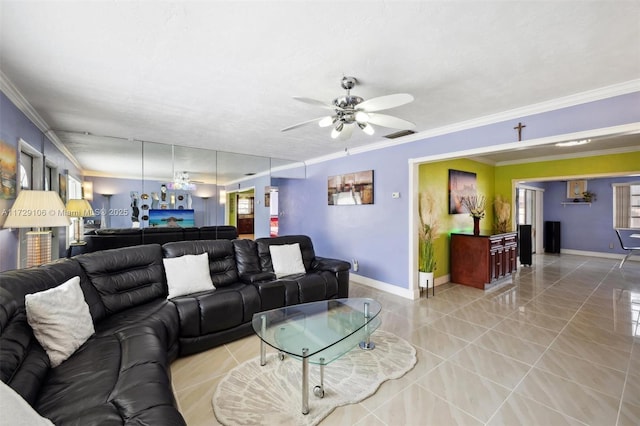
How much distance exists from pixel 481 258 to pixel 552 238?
5.34m

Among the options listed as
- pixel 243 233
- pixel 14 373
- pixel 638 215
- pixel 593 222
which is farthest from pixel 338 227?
pixel 638 215

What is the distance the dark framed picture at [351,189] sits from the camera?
4.77 meters

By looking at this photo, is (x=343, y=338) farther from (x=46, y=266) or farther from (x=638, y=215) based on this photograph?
(x=638, y=215)

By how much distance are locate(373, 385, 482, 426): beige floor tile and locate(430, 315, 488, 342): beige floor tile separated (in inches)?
44.7

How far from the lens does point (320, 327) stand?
2330mm

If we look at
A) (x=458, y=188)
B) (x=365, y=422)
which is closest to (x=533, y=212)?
(x=458, y=188)

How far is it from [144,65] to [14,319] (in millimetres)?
1865

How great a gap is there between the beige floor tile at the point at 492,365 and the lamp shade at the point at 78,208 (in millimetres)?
4990

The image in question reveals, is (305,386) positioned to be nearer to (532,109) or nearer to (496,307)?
(496,307)

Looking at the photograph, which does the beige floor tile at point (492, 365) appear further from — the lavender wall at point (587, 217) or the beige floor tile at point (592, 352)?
the lavender wall at point (587, 217)

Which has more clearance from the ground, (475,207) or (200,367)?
(475,207)

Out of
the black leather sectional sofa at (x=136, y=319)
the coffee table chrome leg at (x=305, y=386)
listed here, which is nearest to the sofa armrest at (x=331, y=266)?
the black leather sectional sofa at (x=136, y=319)

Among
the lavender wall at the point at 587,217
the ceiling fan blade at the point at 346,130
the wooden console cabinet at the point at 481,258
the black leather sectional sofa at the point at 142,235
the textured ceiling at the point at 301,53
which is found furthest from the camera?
the lavender wall at the point at 587,217

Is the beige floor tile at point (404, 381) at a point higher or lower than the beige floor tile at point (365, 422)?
higher
